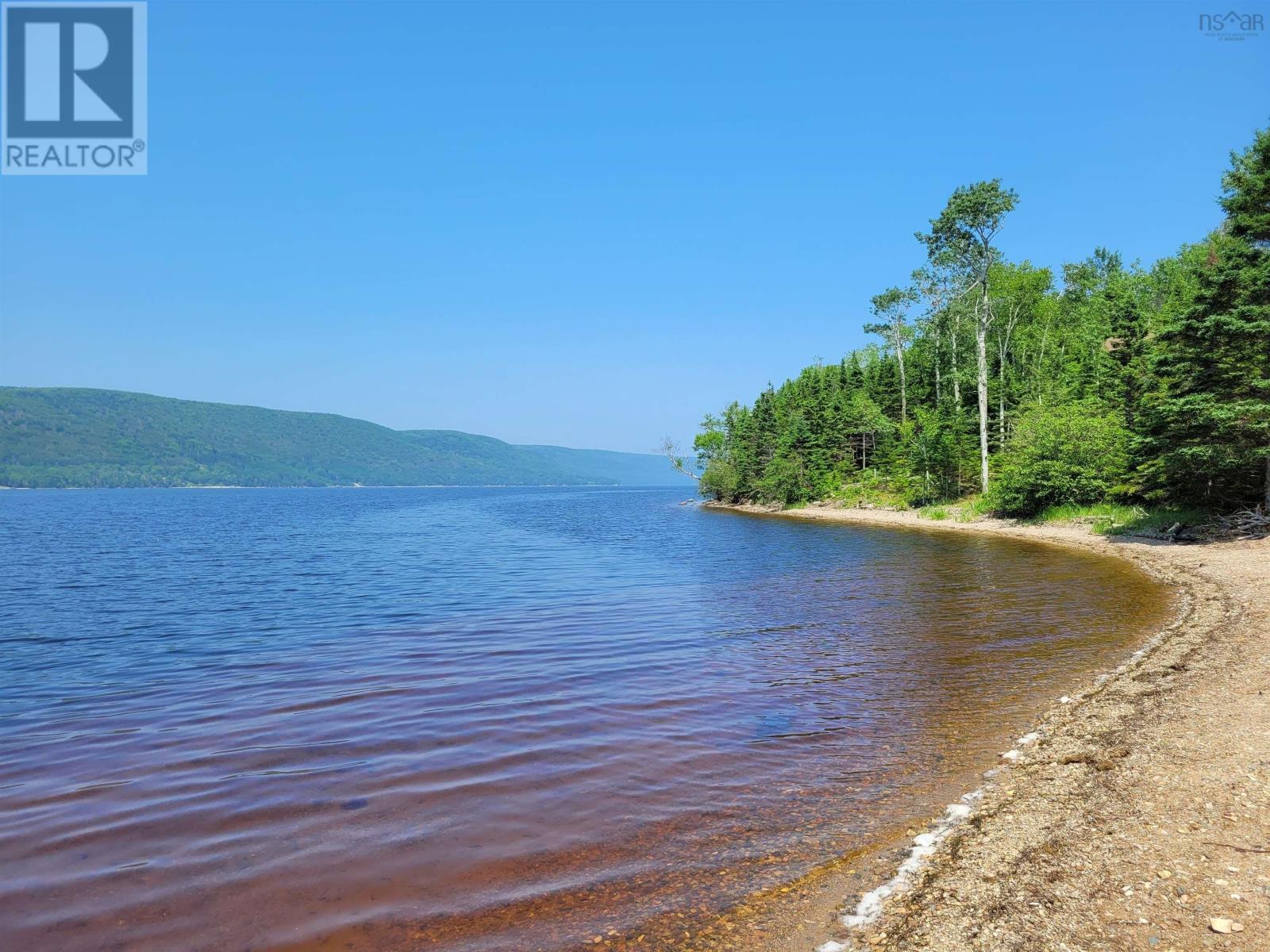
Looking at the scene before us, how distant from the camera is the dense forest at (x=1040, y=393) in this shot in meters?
25.3

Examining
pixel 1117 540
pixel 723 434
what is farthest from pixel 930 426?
pixel 723 434

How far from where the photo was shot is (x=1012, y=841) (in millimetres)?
5984

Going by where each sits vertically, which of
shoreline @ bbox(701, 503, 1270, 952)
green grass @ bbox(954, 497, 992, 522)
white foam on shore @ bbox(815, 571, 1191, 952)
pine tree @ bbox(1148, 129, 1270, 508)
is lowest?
white foam on shore @ bbox(815, 571, 1191, 952)

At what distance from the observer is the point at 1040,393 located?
60.3m

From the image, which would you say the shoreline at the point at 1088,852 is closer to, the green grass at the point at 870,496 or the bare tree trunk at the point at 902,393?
the green grass at the point at 870,496

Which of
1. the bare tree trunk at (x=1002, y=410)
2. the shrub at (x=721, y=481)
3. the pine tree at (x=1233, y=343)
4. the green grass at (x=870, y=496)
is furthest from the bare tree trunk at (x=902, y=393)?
the pine tree at (x=1233, y=343)

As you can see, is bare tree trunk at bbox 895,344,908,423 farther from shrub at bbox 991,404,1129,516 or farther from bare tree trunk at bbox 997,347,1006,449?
shrub at bbox 991,404,1129,516

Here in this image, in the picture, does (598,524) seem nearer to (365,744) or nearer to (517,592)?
(517,592)

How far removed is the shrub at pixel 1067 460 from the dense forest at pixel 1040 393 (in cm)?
10

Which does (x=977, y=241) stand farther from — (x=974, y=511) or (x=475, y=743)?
(x=475, y=743)

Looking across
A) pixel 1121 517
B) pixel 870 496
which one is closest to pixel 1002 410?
pixel 870 496

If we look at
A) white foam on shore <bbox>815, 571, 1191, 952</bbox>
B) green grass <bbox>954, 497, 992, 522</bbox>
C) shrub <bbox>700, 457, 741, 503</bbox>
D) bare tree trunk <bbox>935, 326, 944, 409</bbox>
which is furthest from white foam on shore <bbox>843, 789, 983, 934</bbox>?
shrub <bbox>700, 457, 741, 503</bbox>

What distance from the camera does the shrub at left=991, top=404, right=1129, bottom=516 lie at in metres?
38.9

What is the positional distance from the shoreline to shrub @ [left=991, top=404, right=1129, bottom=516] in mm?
33678
